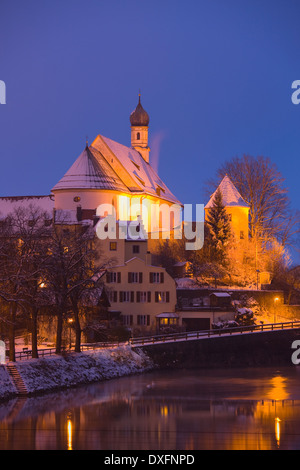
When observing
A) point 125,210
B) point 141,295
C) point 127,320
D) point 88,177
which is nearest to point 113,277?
point 141,295

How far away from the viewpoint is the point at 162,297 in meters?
72.9

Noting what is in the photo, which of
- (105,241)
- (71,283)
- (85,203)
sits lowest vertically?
(71,283)

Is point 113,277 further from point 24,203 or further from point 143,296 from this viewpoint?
point 24,203

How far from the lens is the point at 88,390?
160 ft

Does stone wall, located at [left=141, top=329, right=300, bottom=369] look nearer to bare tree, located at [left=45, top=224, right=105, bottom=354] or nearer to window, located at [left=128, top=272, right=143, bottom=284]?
bare tree, located at [left=45, top=224, right=105, bottom=354]

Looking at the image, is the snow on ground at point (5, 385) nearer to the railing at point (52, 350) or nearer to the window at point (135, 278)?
the railing at point (52, 350)

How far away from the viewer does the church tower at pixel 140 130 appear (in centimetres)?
12250

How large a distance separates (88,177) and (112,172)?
5767 mm

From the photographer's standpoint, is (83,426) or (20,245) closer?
(83,426)

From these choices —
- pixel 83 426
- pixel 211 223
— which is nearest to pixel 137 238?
pixel 211 223
